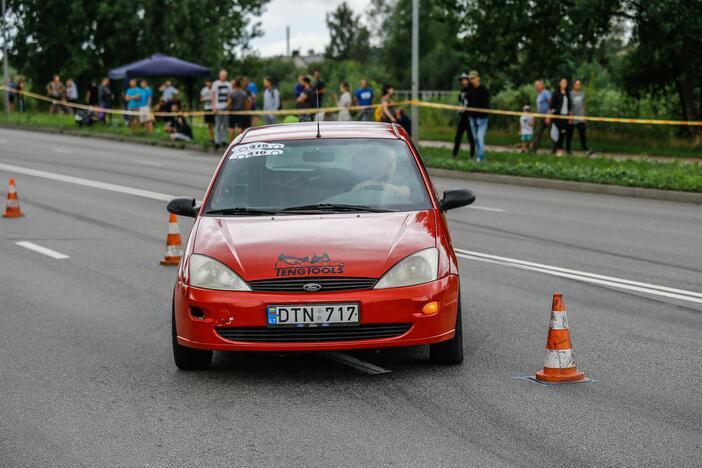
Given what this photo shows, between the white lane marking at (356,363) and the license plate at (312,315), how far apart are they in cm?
59

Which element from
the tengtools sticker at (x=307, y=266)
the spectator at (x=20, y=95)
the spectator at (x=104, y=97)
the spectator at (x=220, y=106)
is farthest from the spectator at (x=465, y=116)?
the spectator at (x=20, y=95)

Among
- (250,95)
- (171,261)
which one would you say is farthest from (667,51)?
(171,261)

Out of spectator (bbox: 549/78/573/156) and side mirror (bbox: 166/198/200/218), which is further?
spectator (bbox: 549/78/573/156)

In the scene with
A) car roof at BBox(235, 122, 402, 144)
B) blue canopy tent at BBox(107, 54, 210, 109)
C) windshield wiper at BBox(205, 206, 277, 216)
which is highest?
blue canopy tent at BBox(107, 54, 210, 109)

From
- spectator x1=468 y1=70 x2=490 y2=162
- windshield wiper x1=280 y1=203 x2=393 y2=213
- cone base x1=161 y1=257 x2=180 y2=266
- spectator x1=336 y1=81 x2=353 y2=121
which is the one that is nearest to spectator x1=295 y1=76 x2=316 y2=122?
spectator x1=336 y1=81 x2=353 y2=121

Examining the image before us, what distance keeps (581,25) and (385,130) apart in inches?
845

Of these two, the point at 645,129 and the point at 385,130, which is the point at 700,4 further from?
the point at 385,130

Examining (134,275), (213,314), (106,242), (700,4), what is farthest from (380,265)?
(700,4)

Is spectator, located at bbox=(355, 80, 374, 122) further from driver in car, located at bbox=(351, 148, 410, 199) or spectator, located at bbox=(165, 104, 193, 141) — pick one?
driver in car, located at bbox=(351, 148, 410, 199)

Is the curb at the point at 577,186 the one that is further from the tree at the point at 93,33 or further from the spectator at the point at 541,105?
the tree at the point at 93,33

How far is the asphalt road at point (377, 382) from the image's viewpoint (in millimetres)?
5605

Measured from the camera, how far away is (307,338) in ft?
22.3

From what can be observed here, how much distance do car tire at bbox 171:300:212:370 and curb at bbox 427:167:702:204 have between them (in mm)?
13167

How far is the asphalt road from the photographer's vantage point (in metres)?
5.61
